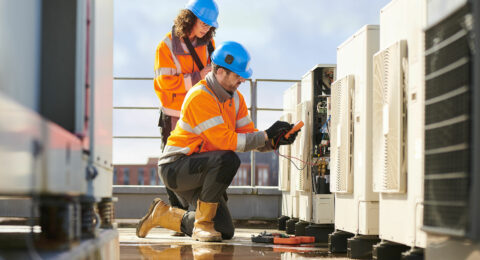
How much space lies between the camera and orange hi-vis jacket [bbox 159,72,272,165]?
4.39 metres

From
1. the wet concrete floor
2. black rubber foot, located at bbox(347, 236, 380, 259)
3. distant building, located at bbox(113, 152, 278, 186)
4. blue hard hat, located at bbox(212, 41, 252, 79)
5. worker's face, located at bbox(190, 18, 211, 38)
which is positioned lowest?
the wet concrete floor

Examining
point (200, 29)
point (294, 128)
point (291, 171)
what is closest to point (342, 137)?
point (294, 128)

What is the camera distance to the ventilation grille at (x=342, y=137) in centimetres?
398

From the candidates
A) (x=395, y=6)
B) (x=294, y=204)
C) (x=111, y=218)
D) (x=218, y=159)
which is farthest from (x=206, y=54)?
(x=111, y=218)

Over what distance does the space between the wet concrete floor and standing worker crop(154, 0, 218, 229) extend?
3.40 feet

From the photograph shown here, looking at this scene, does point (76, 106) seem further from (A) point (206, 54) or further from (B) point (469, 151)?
(A) point (206, 54)

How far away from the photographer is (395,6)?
10.9 ft

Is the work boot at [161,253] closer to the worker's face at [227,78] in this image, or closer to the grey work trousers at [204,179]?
the grey work trousers at [204,179]

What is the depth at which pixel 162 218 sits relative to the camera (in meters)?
4.86

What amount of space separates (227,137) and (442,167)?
8.51ft

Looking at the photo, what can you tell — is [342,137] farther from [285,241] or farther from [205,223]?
[205,223]

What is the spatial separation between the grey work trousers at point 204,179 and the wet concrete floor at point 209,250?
14 centimetres

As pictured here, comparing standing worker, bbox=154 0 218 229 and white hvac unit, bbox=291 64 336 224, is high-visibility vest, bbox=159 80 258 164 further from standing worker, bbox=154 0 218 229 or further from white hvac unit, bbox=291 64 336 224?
white hvac unit, bbox=291 64 336 224

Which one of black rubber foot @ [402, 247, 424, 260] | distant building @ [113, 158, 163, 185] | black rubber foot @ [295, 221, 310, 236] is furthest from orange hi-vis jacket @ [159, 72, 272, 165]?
distant building @ [113, 158, 163, 185]
